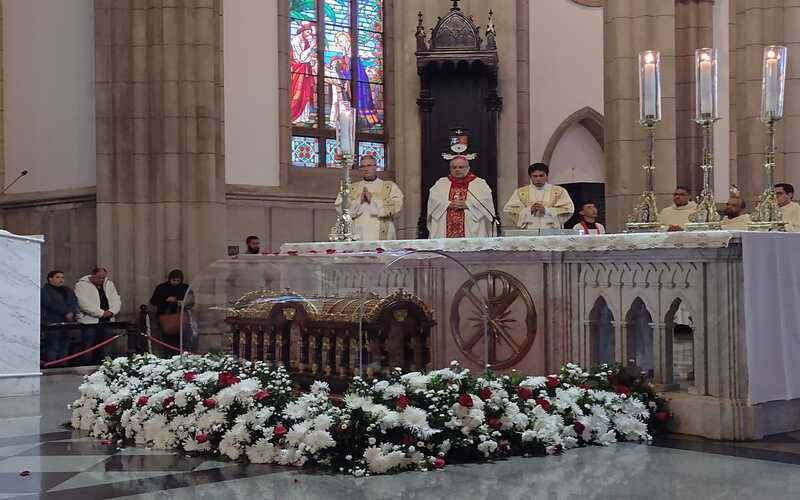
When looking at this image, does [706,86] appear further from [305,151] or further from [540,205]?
[305,151]

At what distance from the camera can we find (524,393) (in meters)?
7.36

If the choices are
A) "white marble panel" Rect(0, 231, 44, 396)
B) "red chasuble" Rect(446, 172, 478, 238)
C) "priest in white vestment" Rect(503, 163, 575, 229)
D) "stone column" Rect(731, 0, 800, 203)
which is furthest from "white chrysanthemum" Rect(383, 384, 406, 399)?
"stone column" Rect(731, 0, 800, 203)

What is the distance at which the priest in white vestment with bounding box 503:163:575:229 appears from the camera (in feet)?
36.3

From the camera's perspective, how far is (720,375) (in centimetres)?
757

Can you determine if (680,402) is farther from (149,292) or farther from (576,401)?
(149,292)

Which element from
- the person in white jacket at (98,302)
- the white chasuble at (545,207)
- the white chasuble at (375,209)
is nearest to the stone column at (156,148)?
the person in white jacket at (98,302)

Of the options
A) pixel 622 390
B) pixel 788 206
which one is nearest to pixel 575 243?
pixel 622 390

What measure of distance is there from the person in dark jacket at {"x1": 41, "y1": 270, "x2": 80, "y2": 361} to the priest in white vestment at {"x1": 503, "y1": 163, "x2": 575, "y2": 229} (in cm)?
541

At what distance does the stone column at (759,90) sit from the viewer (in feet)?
53.2

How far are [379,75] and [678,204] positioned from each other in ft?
21.7

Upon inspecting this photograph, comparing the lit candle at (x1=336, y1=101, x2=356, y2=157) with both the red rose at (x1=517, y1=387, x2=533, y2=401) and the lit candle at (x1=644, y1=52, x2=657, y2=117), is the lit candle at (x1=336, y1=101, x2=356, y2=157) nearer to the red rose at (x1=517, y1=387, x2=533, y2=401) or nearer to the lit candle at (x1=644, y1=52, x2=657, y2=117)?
the lit candle at (x1=644, y1=52, x2=657, y2=117)

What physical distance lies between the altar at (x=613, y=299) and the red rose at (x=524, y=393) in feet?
2.03

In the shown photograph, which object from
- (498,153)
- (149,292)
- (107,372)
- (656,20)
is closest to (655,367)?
(107,372)

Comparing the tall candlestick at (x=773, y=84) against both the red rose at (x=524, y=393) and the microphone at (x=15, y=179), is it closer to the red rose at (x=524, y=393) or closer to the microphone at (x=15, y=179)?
the red rose at (x=524, y=393)
